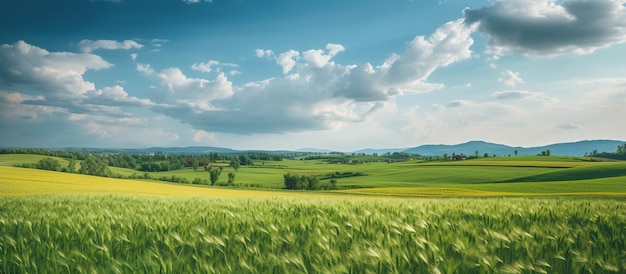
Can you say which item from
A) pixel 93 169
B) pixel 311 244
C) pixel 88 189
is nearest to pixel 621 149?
pixel 88 189

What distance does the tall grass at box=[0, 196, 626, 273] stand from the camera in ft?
10.2

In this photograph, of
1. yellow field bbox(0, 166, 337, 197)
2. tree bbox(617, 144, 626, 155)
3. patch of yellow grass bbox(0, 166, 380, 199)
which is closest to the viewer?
patch of yellow grass bbox(0, 166, 380, 199)

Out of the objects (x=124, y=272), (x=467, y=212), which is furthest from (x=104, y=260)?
(x=467, y=212)

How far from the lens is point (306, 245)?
3.79m

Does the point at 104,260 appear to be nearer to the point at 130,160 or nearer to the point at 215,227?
the point at 215,227

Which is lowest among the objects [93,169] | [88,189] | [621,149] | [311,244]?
[93,169]

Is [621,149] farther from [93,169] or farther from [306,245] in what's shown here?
[93,169]

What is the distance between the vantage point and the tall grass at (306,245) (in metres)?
3.09

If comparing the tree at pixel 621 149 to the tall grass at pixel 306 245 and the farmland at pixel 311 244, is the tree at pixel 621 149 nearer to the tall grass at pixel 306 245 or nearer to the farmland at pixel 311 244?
the farmland at pixel 311 244

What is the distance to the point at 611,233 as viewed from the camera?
4766 millimetres

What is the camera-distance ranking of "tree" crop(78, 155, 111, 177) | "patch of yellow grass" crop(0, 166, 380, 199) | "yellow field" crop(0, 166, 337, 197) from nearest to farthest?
"patch of yellow grass" crop(0, 166, 380, 199), "yellow field" crop(0, 166, 337, 197), "tree" crop(78, 155, 111, 177)

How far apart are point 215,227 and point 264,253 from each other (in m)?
1.61

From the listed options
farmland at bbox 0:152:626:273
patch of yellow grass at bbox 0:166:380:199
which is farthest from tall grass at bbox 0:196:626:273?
patch of yellow grass at bbox 0:166:380:199

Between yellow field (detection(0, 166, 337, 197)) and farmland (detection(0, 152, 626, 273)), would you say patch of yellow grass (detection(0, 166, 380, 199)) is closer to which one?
yellow field (detection(0, 166, 337, 197))
